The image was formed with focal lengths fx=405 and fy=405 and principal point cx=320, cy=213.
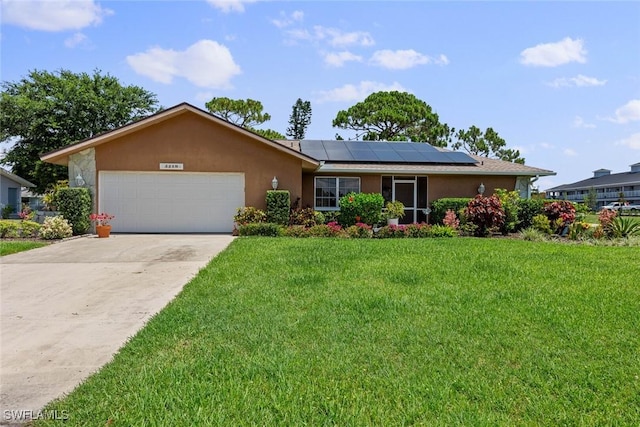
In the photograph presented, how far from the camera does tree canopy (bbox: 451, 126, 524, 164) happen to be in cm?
4438

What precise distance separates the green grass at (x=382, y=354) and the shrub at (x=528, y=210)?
8537 mm

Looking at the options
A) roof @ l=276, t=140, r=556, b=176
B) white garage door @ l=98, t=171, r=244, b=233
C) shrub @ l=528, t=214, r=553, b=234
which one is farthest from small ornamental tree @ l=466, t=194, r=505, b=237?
white garage door @ l=98, t=171, r=244, b=233

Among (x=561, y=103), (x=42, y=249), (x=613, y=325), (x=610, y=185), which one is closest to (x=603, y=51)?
(x=561, y=103)

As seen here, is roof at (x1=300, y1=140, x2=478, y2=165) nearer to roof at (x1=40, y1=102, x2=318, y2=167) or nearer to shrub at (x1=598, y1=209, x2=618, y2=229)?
roof at (x1=40, y1=102, x2=318, y2=167)

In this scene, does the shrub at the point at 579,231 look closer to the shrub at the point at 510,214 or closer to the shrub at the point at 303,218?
the shrub at the point at 510,214

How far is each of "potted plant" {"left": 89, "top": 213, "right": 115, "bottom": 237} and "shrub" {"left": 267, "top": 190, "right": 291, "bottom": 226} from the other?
5.34 meters

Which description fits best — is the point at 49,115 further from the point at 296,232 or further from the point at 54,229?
the point at 296,232

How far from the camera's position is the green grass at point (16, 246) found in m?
10.2

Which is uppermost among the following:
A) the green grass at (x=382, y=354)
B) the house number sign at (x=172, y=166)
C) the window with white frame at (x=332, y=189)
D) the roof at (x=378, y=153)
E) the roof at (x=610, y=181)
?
the roof at (x=610, y=181)

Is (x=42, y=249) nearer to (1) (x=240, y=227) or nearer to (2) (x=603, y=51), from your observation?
(1) (x=240, y=227)

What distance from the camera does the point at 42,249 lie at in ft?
35.1

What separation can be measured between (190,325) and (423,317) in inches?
104

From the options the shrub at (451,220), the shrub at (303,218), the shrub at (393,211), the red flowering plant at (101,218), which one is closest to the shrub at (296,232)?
the shrub at (303,218)

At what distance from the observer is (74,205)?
13.6 m
